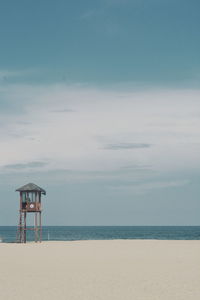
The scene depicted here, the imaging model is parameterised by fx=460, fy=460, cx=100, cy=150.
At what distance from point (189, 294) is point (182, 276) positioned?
4.39m

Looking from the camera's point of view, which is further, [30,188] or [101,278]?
[30,188]

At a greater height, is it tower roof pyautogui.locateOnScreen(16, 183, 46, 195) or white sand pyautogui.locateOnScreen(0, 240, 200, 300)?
tower roof pyautogui.locateOnScreen(16, 183, 46, 195)

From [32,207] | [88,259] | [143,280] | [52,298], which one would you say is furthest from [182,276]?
[32,207]

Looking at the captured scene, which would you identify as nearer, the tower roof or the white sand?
the white sand

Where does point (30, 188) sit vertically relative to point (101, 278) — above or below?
above

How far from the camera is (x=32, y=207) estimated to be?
162 feet

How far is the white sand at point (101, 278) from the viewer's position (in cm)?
1534

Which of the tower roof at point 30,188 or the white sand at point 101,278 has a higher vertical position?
the tower roof at point 30,188

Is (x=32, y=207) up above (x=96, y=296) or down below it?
above

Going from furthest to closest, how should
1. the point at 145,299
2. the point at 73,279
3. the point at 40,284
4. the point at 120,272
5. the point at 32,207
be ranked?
the point at 32,207
the point at 120,272
the point at 73,279
the point at 40,284
the point at 145,299

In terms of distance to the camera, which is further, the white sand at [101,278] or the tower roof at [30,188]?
the tower roof at [30,188]

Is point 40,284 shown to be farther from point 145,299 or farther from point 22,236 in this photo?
point 22,236

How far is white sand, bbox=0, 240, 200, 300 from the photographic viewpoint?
50.3 feet

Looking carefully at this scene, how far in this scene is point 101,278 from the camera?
19.1 m
